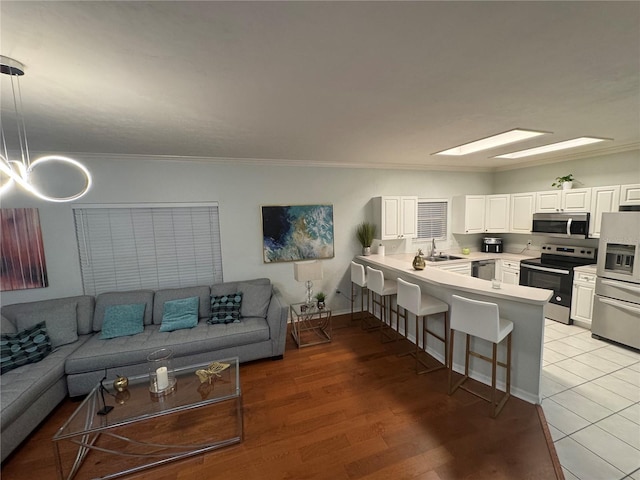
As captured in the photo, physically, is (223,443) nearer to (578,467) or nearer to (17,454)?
(17,454)

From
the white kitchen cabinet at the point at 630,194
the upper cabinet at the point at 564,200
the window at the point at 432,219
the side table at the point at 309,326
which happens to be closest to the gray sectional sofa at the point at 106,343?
the side table at the point at 309,326

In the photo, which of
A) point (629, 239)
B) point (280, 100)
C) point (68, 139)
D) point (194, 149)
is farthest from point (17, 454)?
point (629, 239)

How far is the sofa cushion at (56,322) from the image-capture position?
2.86m

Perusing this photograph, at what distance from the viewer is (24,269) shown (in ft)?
10.6

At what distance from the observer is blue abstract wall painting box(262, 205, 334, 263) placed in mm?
4165

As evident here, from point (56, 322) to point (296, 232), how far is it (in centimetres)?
301

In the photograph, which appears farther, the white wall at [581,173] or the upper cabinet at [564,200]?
the upper cabinet at [564,200]

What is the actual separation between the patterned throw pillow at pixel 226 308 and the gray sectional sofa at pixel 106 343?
0.08 meters

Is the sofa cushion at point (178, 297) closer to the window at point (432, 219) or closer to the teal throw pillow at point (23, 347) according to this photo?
the teal throw pillow at point (23, 347)

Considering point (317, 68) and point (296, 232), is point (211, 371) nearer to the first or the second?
point (296, 232)

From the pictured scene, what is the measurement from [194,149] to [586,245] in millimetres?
5875

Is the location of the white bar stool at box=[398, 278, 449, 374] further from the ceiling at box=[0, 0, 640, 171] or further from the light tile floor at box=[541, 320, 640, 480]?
the ceiling at box=[0, 0, 640, 171]

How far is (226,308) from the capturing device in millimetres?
3479

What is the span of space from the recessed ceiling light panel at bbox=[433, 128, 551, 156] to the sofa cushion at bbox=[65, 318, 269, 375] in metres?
3.49
